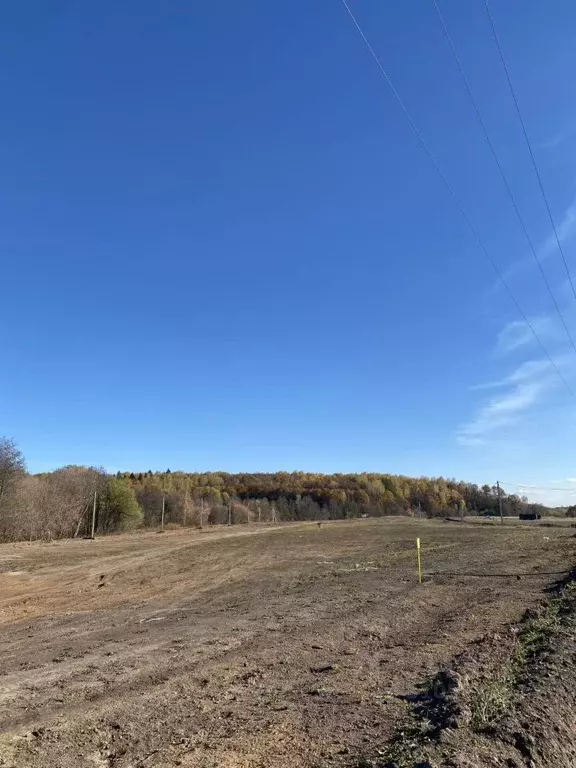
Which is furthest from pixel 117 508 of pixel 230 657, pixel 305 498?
pixel 305 498

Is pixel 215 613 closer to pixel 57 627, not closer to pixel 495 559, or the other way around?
pixel 57 627

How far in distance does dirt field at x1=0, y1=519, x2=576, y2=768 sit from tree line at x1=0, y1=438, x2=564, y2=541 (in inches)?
1338

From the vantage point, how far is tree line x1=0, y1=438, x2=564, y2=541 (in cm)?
5172

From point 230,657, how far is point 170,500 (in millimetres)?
91756

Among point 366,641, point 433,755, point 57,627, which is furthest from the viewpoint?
point 57,627

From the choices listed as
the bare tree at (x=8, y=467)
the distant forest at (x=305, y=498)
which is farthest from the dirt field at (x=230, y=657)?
the distant forest at (x=305, y=498)

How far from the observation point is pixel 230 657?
9.12 m

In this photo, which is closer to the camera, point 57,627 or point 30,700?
point 30,700

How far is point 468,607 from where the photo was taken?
1348cm

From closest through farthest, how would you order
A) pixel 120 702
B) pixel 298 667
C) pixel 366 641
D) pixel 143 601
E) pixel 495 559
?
pixel 120 702, pixel 298 667, pixel 366 641, pixel 143 601, pixel 495 559

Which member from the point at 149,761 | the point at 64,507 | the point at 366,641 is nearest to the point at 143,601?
the point at 366,641

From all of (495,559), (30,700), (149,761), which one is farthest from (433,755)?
(495,559)

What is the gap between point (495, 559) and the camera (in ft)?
84.7

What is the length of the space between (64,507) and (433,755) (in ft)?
198
